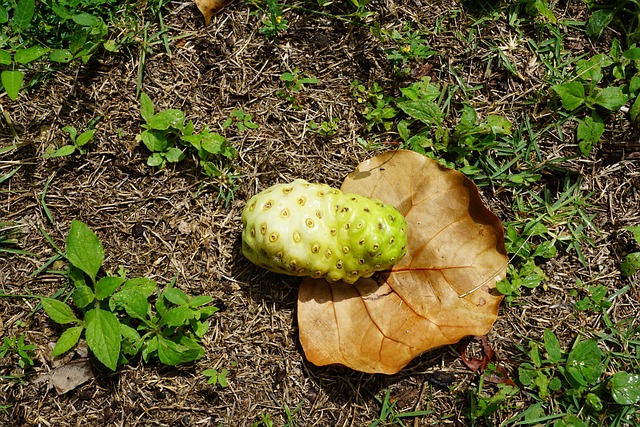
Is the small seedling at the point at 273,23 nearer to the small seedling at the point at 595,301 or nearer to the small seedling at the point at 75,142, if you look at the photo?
the small seedling at the point at 75,142

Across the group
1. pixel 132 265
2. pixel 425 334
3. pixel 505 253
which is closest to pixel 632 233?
pixel 505 253

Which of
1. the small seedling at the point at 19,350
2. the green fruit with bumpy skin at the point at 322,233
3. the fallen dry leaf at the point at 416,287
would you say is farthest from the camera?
the small seedling at the point at 19,350

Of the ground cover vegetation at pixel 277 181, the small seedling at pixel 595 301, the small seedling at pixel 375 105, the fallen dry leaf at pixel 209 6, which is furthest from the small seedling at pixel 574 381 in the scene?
the fallen dry leaf at pixel 209 6

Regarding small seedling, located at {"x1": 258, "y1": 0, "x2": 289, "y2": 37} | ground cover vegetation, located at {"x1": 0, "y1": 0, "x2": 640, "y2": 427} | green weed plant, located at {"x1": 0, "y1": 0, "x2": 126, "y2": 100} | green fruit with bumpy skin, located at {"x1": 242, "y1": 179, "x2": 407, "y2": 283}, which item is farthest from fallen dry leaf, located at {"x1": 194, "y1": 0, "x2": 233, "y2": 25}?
green fruit with bumpy skin, located at {"x1": 242, "y1": 179, "x2": 407, "y2": 283}

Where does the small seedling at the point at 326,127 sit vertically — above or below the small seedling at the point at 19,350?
above

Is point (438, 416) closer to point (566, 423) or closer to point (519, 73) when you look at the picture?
point (566, 423)

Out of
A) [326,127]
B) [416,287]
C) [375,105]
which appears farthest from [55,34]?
[416,287]
